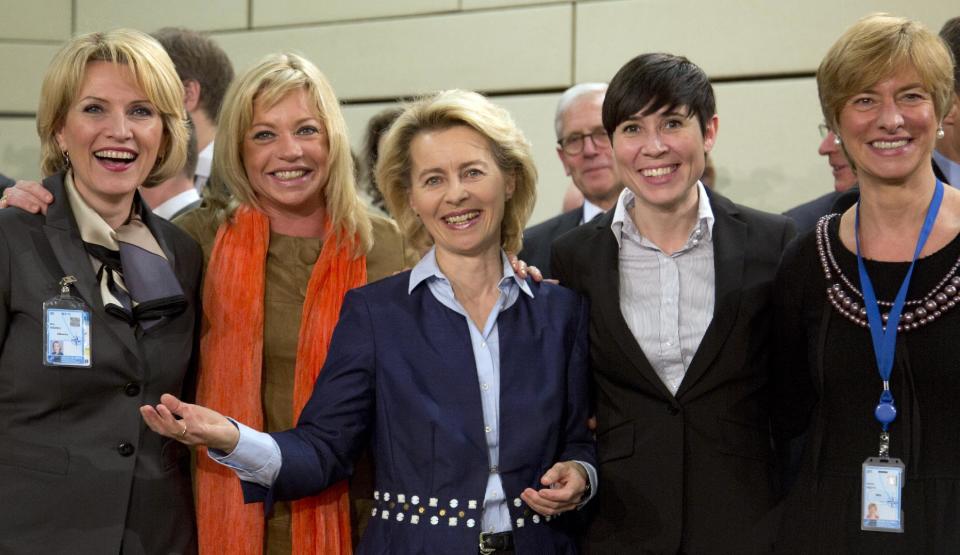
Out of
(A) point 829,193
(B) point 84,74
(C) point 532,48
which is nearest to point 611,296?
(B) point 84,74

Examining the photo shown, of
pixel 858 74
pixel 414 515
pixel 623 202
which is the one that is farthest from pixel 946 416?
pixel 414 515

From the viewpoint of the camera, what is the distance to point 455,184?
8.19 feet

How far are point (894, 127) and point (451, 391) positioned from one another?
106 cm

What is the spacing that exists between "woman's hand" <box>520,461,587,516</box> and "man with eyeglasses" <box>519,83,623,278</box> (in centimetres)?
148

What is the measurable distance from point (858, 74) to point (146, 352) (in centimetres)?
162

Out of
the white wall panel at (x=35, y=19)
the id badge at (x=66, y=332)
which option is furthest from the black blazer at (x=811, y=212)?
the white wall panel at (x=35, y=19)

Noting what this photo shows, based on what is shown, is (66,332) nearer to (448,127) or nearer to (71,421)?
(71,421)

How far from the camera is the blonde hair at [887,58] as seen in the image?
7.35 feet

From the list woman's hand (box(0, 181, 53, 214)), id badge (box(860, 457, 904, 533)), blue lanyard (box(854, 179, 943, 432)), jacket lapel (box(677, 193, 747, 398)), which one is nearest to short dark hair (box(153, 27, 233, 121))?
woman's hand (box(0, 181, 53, 214))

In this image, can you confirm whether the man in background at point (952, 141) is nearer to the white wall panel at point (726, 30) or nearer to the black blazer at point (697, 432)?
the black blazer at point (697, 432)

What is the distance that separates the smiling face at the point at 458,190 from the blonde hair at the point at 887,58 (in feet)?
2.51

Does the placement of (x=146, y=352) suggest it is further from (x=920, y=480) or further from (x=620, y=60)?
(x=620, y=60)

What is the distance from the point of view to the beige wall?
15.5ft

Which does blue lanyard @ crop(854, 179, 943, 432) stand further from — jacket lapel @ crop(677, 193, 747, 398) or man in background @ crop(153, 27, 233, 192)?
man in background @ crop(153, 27, 233, 192)
